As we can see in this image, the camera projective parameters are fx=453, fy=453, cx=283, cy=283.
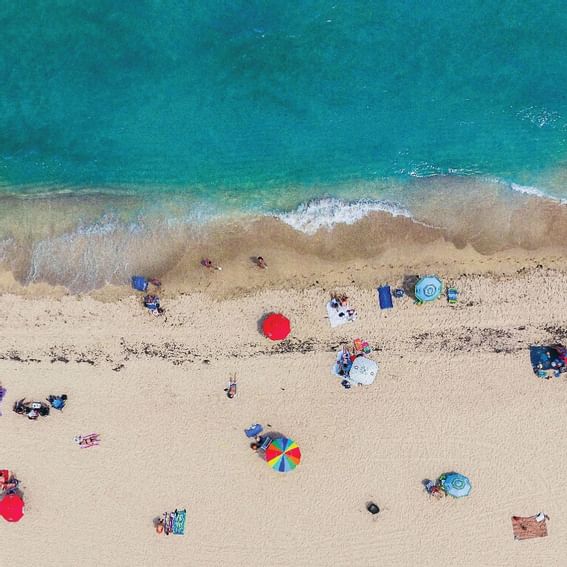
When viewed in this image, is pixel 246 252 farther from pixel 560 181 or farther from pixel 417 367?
pixel 560 181

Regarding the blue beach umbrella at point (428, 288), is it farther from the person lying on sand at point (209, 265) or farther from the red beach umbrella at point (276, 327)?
the person lying on sand at point (209, 265)

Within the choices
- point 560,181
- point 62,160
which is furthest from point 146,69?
point 560,181

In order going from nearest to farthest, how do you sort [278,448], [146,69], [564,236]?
[278,448] < [564,236] < [146,69]

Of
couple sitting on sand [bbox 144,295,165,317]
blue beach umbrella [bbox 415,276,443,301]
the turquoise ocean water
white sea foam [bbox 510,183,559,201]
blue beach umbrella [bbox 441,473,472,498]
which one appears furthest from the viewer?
the turquoise ocean water

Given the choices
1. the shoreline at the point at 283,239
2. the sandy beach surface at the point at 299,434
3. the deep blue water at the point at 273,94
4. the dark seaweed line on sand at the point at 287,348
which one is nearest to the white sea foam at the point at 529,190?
the shoreline at the point at 283,239

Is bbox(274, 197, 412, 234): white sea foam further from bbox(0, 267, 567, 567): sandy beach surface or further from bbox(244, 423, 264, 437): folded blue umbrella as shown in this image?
bbox(244, 423, 264, 437): folded blue umbrella

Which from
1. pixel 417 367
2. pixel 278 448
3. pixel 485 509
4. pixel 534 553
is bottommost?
pixel 534 553

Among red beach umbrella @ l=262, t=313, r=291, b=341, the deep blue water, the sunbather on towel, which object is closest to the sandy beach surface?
the sunbather on towel
